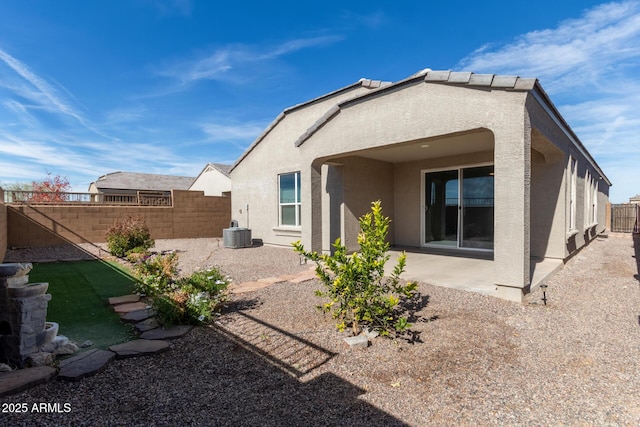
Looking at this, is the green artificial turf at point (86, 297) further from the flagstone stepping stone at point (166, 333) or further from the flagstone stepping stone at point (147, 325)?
the flagstone stepping stone at point (166, 333)

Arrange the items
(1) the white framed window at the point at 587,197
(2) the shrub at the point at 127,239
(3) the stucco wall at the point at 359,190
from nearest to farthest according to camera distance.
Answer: (3) the stucco wall at the point at 359,190
(2) the shrub at the point at 127,239
(1) the white framed window at the point at 587,197

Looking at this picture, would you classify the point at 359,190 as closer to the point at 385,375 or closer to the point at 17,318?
the point at 385,375

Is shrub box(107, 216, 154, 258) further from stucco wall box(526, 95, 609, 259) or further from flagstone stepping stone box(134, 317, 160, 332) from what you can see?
stucco wall box(526, 95, 609, 259)

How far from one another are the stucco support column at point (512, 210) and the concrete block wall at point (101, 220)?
1352 cm

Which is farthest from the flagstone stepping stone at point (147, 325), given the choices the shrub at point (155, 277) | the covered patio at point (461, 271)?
the covered patio at point (461, 271)

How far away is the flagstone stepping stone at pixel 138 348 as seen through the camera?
3.36 m

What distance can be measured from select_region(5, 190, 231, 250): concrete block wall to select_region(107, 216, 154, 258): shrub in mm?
3123

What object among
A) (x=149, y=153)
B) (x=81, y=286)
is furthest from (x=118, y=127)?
(x=81, y=286)

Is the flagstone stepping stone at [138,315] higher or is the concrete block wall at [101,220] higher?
the concrete block wall at [101,220]

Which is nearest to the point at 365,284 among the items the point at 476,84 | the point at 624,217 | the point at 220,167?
the point at 476,84

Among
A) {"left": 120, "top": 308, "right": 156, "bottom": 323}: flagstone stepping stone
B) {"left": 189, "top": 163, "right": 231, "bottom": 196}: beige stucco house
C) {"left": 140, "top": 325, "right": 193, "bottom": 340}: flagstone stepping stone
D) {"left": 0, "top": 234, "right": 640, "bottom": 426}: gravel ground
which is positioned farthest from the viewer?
{"left": 189, "top": 163, "right": 231, "bottom": 196}: beige stucco house

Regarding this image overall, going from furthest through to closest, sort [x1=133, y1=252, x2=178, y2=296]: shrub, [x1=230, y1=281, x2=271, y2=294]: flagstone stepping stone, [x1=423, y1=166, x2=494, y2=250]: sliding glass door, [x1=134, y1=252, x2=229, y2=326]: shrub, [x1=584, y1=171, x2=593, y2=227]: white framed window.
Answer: [x1=584, y1=171, x2=593, y2=227]: white framed window, [x1=423, y1=166, x2=494, y2=250]: sliding glass door, [x1=230, y1=281, x2=271, y2=294]: flagstone stepping stone, [x1=133, y1=252, x2=178, y2=296]: shrub, [x1=134, y1=252, x2=229, y2=326]: shrub

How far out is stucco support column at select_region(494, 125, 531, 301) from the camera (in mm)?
5023

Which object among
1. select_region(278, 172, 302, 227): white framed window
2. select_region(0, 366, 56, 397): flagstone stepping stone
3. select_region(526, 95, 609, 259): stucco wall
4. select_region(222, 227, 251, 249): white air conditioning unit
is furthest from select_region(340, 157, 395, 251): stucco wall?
select_region(0, 366, 56, 397): flagstone stepping stone
